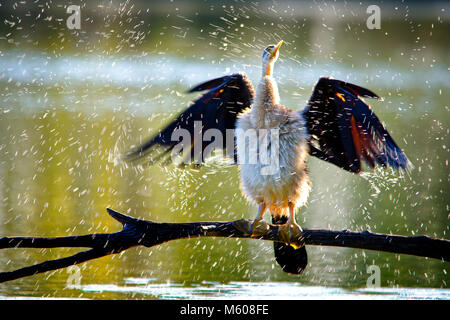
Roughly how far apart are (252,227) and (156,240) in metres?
0.70

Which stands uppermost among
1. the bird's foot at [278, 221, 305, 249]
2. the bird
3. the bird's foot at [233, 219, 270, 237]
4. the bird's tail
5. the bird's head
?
the bird's head

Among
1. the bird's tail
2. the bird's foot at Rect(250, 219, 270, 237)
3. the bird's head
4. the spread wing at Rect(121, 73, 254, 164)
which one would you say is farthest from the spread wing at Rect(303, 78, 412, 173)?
the bird's foot at Rect(250, 219, 270, 237)

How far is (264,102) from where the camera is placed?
474 cm

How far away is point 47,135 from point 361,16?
37.6 ft

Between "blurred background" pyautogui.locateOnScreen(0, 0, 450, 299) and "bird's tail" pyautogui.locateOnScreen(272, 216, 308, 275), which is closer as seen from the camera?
"bird's tail" pyautogui.locateOnScreen(272, 216, 308, 275)

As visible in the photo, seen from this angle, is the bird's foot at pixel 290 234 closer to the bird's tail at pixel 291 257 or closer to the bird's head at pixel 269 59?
the bird's tail at pixel 291 257

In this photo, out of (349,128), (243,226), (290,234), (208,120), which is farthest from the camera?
(208,120)

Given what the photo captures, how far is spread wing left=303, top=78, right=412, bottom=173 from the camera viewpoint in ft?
15.3

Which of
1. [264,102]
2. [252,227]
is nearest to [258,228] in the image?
[252,227]

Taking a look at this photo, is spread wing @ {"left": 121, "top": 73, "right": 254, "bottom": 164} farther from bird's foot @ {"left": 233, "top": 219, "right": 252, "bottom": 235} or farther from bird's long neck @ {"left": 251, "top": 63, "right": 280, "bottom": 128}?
bird's foot @ {"left": 233, "top": 219, "right": 252, "bottom": 235}

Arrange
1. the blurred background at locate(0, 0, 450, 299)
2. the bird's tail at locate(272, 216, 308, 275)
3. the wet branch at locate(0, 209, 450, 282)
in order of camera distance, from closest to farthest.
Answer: the wet branch at locate(0, 209, 450, 282), the bird's tail at locate(272, 216, 308, 275), the blurred background at locate(0, 0, 450, 299)

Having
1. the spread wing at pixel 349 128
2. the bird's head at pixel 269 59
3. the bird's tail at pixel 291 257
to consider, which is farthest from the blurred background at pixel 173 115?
the bird's head at pixel 269 59

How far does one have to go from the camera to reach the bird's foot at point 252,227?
4.11 m

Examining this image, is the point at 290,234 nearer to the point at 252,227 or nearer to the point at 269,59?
the point at 252,227
